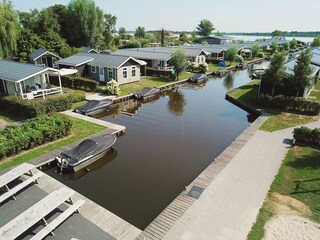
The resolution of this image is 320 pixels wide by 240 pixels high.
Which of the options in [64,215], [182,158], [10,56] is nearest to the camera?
[64,215]

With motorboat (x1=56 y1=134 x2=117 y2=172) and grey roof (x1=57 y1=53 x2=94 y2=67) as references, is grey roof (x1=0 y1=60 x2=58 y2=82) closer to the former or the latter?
grey roof (x1=57 y1=53 x2=94 y2=67)

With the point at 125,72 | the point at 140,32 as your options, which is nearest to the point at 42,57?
the point at 125,72

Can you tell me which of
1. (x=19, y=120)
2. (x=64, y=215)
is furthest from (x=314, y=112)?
(x=19, y=120)

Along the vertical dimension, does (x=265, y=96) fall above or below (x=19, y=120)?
above

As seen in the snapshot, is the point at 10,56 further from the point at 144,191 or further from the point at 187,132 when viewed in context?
the point at 144,191

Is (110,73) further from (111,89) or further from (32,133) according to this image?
(32,133)

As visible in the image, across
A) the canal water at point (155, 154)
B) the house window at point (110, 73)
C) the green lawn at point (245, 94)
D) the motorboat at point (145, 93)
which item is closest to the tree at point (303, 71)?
the green lawn at point (245, 94)
